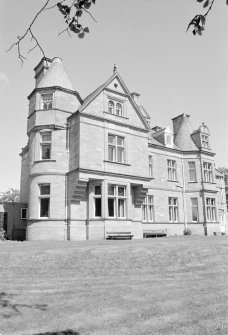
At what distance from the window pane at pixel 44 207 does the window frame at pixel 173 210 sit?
13049 mm

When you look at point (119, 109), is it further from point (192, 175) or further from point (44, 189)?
point (192, 175)

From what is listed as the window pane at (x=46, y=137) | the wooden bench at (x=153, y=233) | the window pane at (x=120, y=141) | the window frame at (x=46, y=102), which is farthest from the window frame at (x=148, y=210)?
the window frame at (x=46, y=102)

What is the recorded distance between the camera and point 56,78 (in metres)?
25.9

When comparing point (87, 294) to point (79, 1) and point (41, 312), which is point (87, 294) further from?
point (79, 1)

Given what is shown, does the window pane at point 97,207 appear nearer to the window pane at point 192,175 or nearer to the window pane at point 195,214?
the window pane at point 195,214

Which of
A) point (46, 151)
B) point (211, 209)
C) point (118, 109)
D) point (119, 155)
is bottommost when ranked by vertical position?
point (211, 209)

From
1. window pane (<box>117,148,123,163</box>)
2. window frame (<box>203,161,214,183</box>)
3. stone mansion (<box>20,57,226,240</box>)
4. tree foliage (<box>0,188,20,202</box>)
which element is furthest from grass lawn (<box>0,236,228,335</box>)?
tree foliage (<box>0,188,20,202</box>)

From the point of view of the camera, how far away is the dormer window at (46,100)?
25.2 metres

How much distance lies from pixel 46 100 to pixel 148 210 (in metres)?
13.5

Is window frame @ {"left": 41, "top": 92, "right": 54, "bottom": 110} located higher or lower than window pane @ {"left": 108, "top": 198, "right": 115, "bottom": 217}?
higher

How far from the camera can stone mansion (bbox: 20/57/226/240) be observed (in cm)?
2286

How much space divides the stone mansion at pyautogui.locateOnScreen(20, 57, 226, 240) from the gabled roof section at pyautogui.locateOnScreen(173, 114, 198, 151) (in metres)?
5.48

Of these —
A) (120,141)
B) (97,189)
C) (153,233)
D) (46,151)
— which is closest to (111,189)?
(97,189)

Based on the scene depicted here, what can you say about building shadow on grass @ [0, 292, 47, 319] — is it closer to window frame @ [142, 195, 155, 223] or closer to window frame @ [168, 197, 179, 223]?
window frame @ [142, 195, 155, 223]
